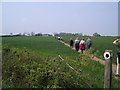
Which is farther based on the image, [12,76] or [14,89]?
[12,76]

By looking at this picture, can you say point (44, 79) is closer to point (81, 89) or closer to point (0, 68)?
point (81, 89)

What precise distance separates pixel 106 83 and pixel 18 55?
17.3 ft

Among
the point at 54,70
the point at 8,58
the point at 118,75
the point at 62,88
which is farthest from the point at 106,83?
the point at 118,75

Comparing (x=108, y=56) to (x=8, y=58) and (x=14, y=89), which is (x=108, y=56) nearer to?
(x=14, y=89)

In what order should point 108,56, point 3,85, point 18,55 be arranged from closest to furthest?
1. point 108,56
2. point 3,85
3. point 18,55

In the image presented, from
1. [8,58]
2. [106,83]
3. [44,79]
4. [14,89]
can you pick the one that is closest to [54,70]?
[44,79]

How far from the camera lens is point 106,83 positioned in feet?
21.8

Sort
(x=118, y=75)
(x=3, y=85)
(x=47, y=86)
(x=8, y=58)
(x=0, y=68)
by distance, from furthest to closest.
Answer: (x=118, y=75)
(x=8, y=58)
(x=0, y=68)
(x=3, y=85)
(x=47, y=86)

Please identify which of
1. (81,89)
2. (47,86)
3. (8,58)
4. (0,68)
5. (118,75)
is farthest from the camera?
(118,75)

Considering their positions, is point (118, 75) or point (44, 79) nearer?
point (44, 79)

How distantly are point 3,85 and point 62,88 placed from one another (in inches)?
75.5

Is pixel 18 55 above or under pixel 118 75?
above

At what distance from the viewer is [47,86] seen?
729 centimetres

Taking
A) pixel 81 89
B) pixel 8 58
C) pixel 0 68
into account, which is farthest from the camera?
pixel 8 58
